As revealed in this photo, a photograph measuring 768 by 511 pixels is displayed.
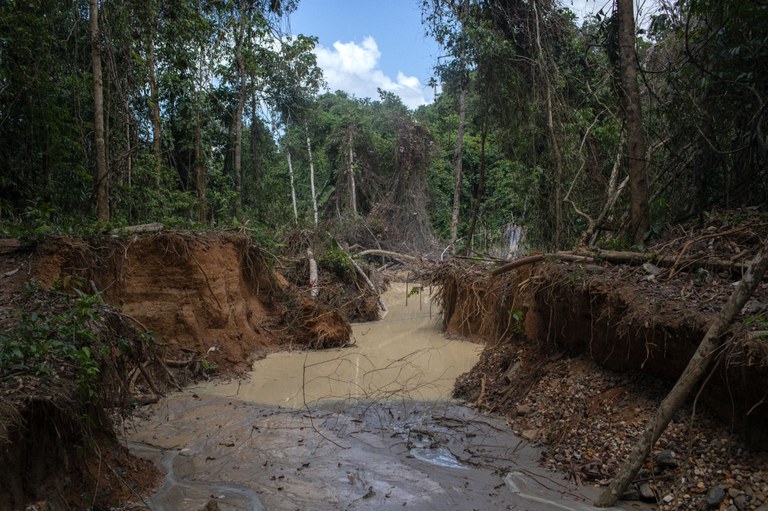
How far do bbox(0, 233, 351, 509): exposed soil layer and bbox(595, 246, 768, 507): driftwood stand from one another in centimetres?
408

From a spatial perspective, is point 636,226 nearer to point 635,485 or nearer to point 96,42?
point 635,485

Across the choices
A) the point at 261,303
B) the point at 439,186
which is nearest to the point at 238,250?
the point at 261,303

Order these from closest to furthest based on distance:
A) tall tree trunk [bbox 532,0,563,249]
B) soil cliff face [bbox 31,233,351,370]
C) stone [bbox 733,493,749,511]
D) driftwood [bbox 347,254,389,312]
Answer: stone [bbox 733,493,749,511] → soil cliff face [bbox 31,233,351,370] → tall tree trunk [bbox 532,0,563,249] → driftwood [bbox 347,254,389,312]

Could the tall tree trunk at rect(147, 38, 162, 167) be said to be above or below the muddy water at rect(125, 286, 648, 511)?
above

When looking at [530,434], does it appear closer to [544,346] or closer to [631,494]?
[544,346]

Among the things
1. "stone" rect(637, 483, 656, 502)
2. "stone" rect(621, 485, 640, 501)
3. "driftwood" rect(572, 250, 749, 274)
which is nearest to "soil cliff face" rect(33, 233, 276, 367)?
"driftwood" rect(572, 250, 749, 274)

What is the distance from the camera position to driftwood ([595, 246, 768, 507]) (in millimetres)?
4211

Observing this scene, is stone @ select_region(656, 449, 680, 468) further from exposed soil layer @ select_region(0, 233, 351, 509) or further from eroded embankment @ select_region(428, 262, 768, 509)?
exposed soil layer @ select_region(0, 233, 351, 509)

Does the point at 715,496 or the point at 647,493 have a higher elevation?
the point at 715,496

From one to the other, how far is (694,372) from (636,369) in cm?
169

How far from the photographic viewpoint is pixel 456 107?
787 inches

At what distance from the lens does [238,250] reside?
443 inches

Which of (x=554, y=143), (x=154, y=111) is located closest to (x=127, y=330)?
(x=554, y=143)

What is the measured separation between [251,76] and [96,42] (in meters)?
12.3
